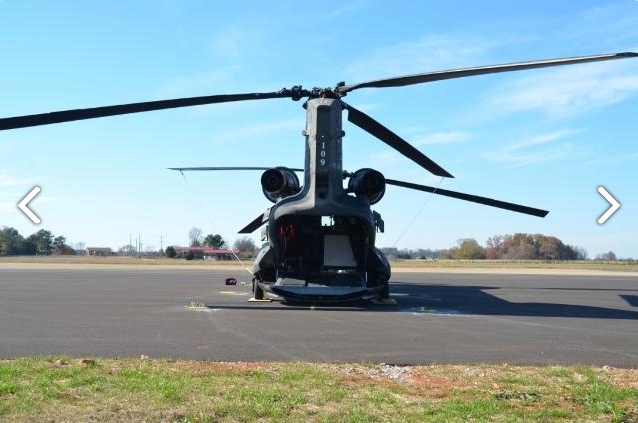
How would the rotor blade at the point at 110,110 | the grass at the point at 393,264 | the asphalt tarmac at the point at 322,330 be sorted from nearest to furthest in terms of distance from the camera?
the asphalt tarmac at the point at 322,330, the rotor blade at the point at 110,110, the grass at the point at 393,264

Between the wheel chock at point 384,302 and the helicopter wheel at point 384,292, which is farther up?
the helicopter wheel at point 384,292

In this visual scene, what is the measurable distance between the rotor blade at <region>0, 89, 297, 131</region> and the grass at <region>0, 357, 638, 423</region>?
6.64 m

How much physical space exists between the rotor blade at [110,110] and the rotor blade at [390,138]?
3360 millimetres

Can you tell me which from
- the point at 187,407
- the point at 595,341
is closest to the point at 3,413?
the point at 187,407

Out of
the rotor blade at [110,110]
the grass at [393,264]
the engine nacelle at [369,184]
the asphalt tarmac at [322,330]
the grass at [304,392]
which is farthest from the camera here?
the grass at [393,264]

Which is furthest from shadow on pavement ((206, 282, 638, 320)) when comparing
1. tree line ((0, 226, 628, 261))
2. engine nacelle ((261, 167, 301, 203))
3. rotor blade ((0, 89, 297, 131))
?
tree line ((0, 226, 628, 261))

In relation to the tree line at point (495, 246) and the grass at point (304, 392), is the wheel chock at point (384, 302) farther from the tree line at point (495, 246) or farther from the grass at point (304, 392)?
the tree line at point (495, 246)

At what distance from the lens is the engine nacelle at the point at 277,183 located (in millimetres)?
19844

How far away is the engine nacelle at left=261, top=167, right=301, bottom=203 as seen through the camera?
65.1 feet

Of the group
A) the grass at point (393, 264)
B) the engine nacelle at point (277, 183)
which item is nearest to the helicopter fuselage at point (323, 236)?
the engine nacelle at point (277, 183)

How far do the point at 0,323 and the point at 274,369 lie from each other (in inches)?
306

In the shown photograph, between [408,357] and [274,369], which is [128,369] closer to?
[274,369]

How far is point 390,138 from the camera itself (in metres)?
19.6

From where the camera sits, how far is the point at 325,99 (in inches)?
738
